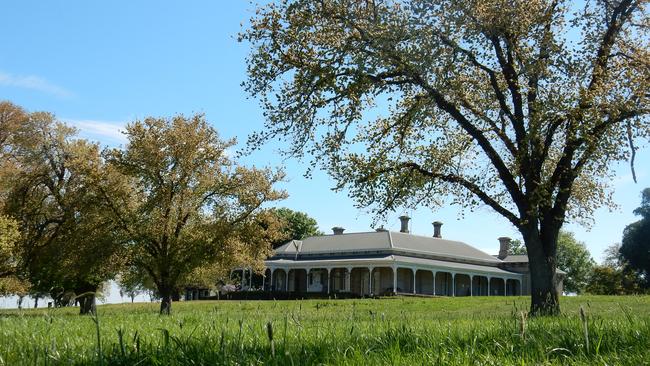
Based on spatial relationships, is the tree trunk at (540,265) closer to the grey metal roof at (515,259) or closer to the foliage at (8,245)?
the foliage at (8,245)

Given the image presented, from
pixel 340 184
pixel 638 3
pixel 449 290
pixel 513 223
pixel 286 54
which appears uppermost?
pixel 638 3

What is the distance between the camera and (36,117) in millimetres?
36906

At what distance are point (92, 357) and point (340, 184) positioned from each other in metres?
15.7

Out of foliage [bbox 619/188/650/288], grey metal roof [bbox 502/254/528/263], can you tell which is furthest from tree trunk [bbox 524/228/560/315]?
grey metal roof [bbox 502/254/528/263]

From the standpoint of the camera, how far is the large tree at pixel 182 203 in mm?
27203

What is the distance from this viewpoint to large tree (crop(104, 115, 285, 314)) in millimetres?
27203

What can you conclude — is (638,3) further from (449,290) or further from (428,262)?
(449,290)

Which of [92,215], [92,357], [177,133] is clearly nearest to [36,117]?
[92,215]

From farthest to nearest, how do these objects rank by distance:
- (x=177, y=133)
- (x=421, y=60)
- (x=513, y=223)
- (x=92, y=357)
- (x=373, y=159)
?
(x=177, y=133) → (x=373, y=159) → (x=513, y=223) → (x=421, y=60) → (x=92, y=357)

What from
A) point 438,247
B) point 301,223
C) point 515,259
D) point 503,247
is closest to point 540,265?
point 438,247

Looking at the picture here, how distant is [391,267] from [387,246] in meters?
2.89

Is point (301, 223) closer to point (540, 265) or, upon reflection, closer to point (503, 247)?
point (503, 247)

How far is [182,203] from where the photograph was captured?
2777cm

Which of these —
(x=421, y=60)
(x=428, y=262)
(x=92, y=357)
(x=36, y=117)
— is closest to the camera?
(x=92, y=357)
